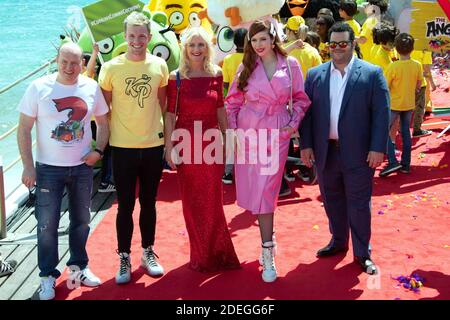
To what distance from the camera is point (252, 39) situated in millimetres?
4191

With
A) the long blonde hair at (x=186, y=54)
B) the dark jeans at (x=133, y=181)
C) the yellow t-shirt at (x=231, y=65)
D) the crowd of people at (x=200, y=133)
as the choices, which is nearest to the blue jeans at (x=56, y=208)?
the crowd of people at (x=200, y=133)

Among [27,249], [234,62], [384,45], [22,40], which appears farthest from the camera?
[22,40]

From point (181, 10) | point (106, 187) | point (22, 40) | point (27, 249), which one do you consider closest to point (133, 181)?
point (27, 249)

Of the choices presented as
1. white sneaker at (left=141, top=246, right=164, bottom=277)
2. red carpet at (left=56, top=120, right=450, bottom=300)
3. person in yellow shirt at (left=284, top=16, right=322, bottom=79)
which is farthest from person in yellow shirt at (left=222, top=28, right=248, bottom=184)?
white sneaker at (left=141, top=246, right=164, bottom=277)

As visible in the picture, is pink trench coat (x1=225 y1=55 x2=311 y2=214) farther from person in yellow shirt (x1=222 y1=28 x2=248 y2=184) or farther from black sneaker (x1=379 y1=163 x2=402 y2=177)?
black sneaker (x1=379 y1=163 x2=402 y2=177)

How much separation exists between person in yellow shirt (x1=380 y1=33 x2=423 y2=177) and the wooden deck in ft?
9.90

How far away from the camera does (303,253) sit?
4816mm

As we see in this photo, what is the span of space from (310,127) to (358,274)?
1054 mm

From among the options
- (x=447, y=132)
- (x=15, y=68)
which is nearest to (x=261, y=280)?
(x=447, y=132)

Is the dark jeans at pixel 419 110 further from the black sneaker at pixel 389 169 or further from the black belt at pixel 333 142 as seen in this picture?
the black belt at pixel 333 142

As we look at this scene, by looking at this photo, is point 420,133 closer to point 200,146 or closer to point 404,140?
point 404,140

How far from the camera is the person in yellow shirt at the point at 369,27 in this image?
8.55m

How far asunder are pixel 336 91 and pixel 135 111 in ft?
4.37

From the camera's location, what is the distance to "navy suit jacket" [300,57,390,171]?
417 centimetres
